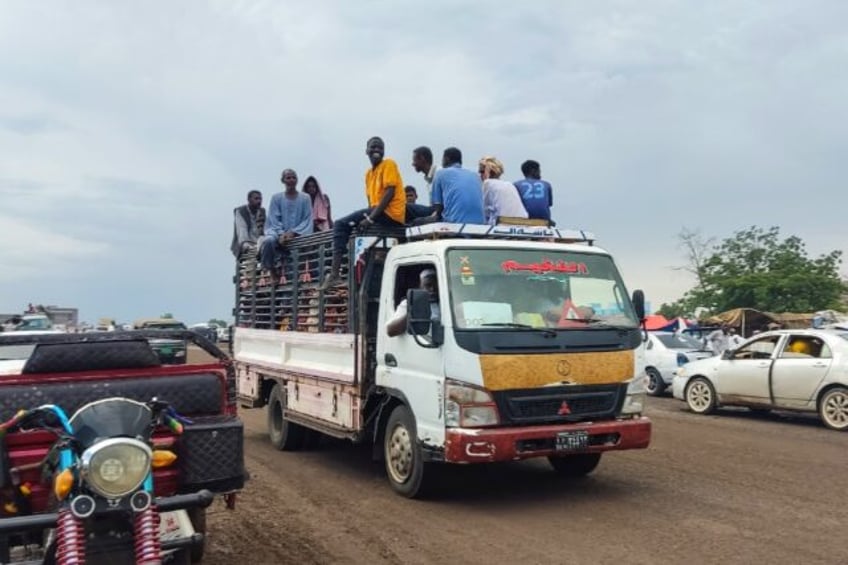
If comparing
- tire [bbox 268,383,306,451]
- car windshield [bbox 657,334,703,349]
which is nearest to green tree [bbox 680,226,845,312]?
car windshield [bbox 657,334,703,349]

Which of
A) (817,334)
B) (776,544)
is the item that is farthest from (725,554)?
(817,334)

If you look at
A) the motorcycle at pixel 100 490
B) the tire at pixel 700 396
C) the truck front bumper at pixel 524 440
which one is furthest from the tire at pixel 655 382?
the motorcycle at pixel 100 490

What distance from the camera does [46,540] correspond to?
12.5 feet

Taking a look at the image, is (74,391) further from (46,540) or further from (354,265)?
(354,265)

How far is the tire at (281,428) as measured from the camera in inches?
402

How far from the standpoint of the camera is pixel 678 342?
60.7 ft

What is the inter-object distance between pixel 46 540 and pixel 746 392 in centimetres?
1215

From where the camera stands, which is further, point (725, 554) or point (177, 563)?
point (725, 554)

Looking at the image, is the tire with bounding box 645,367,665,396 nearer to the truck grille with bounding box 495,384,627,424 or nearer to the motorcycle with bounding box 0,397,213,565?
the truck grille with bounding box 495,384,627,424

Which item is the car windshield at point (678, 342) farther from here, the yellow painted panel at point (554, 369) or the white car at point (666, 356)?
the yellow painted panel at point (554, 369)

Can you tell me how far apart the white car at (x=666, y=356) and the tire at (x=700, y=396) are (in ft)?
9.64

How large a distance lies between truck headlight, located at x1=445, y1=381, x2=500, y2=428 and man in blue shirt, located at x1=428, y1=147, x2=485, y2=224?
2.28m

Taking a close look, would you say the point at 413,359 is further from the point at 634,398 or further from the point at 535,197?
the point at 535,197

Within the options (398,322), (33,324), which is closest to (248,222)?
(398,322)
